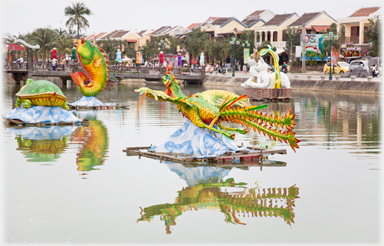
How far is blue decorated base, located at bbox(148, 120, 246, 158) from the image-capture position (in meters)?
15.1

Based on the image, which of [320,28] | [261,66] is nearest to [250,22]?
[320,28]

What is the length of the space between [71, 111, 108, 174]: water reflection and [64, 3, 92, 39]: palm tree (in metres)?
46.0

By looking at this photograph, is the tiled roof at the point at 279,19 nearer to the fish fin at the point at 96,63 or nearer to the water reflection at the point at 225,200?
the fish fin at the point at 96,63

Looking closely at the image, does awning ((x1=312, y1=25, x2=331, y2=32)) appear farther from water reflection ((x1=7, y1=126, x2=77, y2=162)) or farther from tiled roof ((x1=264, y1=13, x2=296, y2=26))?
water reflection ((x1=7, y1=126, x2=77, y2=162))

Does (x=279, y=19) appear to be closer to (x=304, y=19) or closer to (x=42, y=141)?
(x=304, y=19)

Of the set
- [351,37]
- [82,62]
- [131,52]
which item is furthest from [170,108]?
[131,52]

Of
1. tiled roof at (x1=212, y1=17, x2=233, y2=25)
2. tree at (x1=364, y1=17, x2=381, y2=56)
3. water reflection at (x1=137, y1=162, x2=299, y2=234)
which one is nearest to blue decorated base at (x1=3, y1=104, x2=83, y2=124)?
water reflection at (x1=137, y1=162, x2=299, y2=234)

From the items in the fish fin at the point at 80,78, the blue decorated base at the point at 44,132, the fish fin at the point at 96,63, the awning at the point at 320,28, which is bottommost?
the blue decorated base at the point at 44,132

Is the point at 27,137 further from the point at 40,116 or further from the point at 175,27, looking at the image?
the point at 175,27

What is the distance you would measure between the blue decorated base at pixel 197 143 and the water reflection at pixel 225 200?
1251 millimetres

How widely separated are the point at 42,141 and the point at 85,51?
10327 millimetres

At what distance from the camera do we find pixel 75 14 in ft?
228

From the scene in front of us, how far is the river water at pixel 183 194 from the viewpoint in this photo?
9773 mm

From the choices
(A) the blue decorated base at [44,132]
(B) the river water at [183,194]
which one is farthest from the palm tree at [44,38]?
(B) the river water at [183,194]
